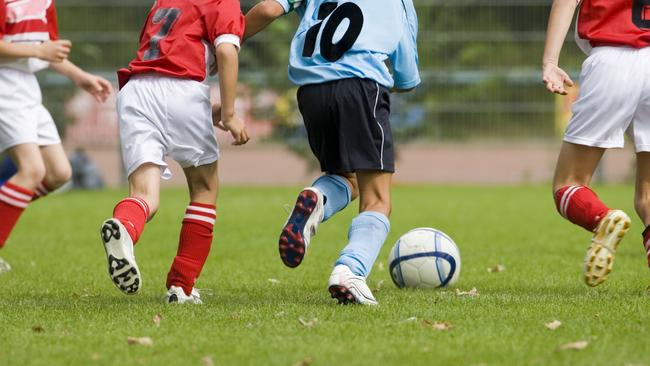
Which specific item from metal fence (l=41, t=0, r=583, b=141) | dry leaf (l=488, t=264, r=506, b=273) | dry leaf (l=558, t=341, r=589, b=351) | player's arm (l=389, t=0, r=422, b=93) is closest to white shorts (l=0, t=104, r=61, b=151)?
player's arm (l=389, t=0, r=422, b=93)

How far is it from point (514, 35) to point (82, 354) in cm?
1905

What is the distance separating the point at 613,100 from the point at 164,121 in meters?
2.10

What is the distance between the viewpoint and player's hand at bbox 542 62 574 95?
548cm

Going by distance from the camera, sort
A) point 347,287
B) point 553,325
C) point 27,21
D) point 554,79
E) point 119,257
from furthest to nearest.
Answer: point 27,21 < point 554,79 < point 347,287 < point 119,257 < point 553,325

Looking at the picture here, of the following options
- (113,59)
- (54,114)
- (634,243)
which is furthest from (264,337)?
(113,59)

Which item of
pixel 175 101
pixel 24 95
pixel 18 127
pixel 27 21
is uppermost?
pixel 175 101

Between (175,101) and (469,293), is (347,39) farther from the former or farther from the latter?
(469,293)

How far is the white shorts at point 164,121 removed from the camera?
5613mm

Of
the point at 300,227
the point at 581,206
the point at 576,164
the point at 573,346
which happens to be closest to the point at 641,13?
the point at 576,164

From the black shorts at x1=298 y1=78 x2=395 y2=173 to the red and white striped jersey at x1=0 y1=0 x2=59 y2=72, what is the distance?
206 cm

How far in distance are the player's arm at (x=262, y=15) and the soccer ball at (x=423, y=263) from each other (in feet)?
5.12

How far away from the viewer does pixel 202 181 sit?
5.85m

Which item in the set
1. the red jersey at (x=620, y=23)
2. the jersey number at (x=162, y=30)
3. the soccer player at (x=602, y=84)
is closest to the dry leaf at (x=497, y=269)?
the soccer player at (x=602, y=84)

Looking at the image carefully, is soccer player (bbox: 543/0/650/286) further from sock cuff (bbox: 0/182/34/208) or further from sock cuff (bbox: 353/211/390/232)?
sock cuff (bbox: 0/182/34/208)
